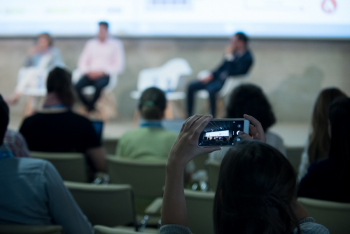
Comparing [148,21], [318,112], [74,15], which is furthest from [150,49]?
[318,112]

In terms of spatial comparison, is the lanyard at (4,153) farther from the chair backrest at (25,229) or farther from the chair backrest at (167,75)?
the chair backrest at (167,75)

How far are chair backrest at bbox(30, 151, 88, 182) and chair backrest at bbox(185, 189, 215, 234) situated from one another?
93 centimetres

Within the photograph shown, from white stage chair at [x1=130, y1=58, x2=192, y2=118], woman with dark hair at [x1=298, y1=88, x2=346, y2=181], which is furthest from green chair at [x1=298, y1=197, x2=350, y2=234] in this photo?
white stage chair at [x1=130, y1=58, x2=192, y2=118]

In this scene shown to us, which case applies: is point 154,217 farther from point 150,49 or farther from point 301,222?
point 150,49

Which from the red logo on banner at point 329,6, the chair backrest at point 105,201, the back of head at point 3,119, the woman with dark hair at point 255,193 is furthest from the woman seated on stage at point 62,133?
the red logo on banner at point 329,6

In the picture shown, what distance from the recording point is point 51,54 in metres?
5.12

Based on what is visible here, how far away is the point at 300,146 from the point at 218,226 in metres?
2.88

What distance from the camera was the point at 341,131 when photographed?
4.65 ft

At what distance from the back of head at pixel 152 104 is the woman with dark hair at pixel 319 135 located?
0.96m

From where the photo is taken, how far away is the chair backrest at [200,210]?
1357mm

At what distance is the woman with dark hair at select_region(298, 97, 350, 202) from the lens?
139 cm

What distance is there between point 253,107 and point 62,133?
1.24m

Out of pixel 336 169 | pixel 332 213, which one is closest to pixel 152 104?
pixel 336 169

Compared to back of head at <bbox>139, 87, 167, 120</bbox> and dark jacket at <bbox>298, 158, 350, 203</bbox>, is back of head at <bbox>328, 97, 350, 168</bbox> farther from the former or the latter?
back of head at <bbox>139, 87, 167, 120</bbox>
